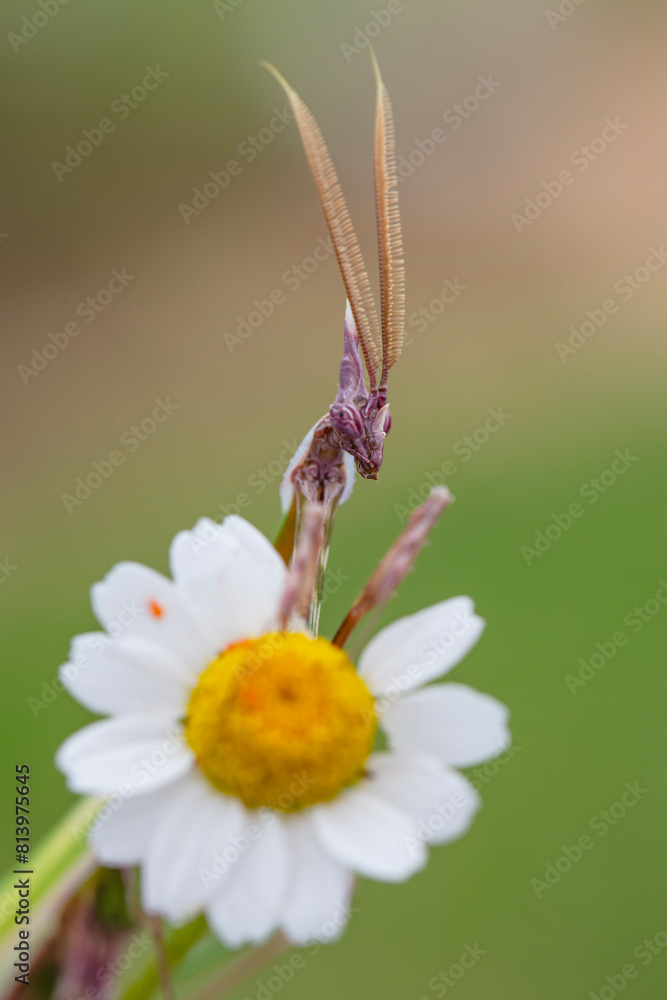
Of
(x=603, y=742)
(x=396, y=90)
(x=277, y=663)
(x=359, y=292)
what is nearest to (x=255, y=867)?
(x=277, y=663)

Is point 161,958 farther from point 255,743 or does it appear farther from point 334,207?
point 334,207

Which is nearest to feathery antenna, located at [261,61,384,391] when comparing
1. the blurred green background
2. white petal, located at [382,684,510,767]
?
A: white petal, located at [382,684,510,767]

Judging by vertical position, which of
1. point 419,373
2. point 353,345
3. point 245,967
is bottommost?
point 245,967

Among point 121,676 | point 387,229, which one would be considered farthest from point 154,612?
point 387,229

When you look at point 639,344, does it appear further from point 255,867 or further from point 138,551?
point 255,867

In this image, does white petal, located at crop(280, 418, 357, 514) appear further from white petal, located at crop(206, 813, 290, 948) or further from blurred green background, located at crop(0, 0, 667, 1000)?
blurred green background, located at crop(0, 0, 667, 1000)

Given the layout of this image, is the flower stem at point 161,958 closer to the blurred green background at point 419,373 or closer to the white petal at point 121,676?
the white petal at point 121,676
